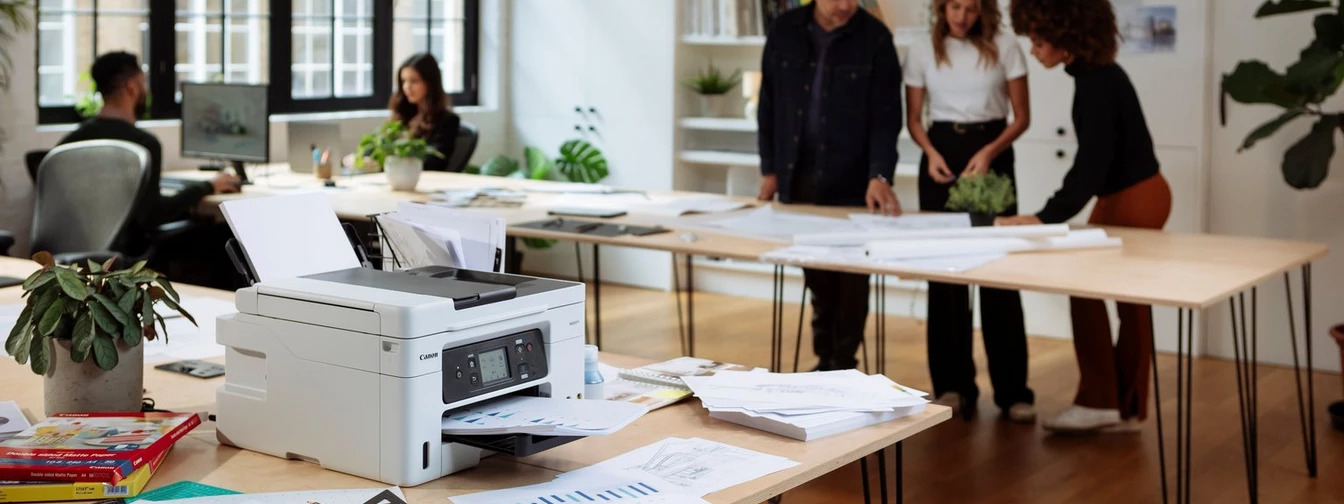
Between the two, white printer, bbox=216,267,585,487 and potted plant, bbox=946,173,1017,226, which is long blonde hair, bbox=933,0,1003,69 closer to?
potted plant, bbox=946,173,1017,226

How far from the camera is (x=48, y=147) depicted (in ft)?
18.9

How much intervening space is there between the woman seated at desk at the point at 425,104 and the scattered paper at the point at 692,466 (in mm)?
4273

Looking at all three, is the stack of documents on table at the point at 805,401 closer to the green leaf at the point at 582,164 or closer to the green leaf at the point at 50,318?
the green leaf at the point at 50,318

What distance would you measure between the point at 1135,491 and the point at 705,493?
2512 mm

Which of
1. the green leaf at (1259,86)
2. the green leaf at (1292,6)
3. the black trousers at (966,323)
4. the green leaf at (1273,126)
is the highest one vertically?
the green leaf at (1292,6)

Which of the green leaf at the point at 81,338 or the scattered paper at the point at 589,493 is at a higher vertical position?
the green leaf at the point at 81,338

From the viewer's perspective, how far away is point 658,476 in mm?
1953

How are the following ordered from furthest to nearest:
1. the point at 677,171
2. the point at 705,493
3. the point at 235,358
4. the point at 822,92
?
1. the point at 677,171
2. the point at 822,92
3. the point at 235,358
4. the point at 705,493

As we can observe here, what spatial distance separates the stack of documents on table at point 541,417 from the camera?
6.15 ft

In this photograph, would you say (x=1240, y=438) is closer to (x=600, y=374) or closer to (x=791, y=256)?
(x=791, y=256)

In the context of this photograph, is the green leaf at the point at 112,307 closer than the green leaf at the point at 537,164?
Yes

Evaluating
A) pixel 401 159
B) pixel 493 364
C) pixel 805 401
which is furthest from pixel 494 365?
pixel 401 159

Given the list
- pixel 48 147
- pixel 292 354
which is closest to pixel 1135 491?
pixel 292 354

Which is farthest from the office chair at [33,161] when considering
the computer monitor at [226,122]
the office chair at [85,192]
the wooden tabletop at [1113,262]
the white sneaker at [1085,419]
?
the white sneaker at [1085,419]
